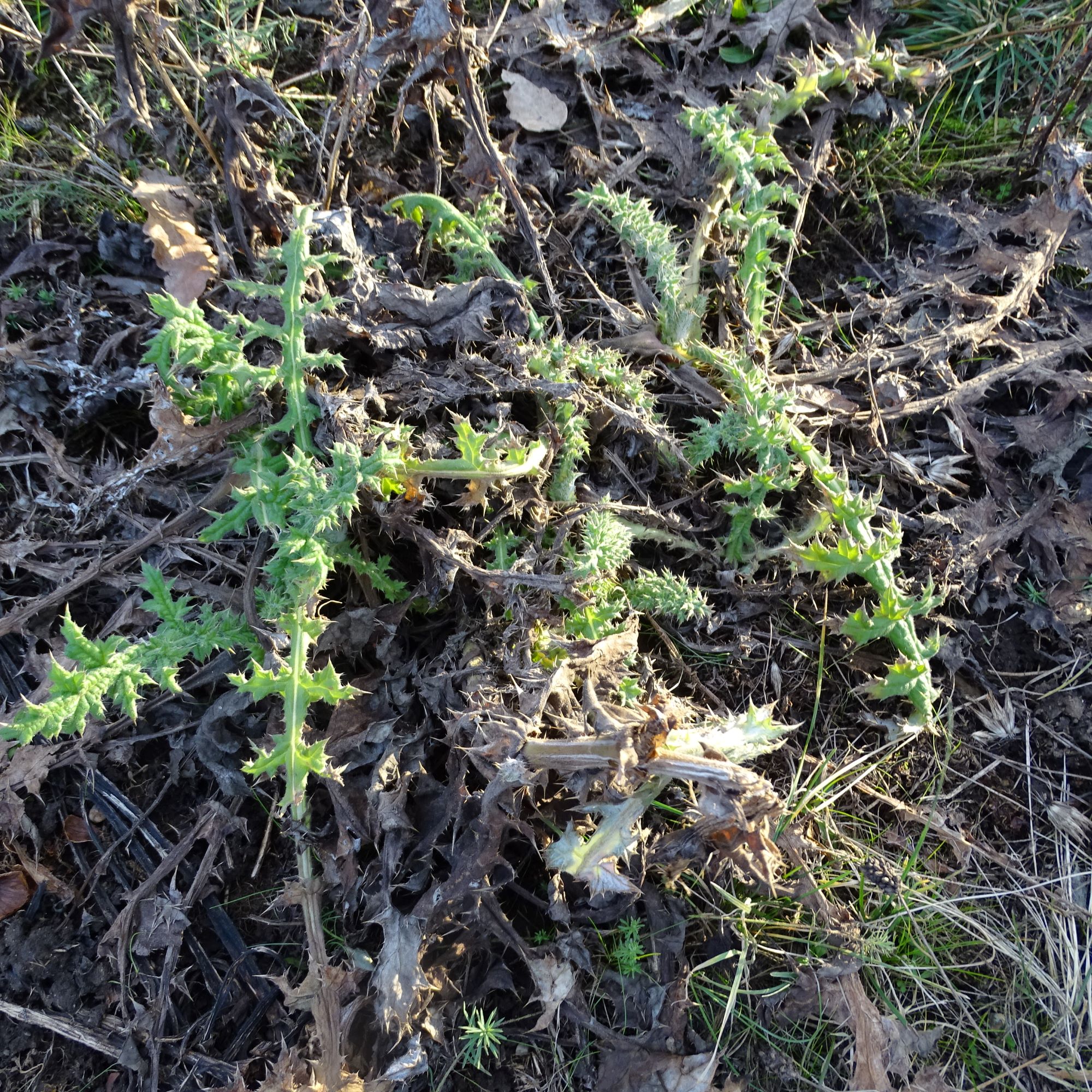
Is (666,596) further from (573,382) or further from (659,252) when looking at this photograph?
(659,252)

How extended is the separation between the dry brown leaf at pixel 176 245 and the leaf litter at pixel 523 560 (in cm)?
1

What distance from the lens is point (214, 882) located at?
2.37 meters

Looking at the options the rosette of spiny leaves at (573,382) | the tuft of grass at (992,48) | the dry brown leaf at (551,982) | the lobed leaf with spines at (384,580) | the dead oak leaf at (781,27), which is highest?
the dead oak leaf at (781,27)

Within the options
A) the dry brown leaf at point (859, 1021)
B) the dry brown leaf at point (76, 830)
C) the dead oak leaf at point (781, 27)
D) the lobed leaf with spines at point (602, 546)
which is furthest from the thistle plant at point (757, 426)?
the dry brown leaf at point (76, 830)

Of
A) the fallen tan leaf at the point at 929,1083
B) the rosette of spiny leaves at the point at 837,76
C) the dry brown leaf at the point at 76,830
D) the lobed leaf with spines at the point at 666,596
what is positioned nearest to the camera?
the fallen tan leaf at the point at 929,1083

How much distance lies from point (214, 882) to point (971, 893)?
2.29 m

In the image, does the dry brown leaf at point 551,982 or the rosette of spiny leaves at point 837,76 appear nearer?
the dry brown leaf at point 551,982

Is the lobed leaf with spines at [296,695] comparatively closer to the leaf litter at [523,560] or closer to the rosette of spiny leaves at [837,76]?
the leaf litter at [523,560]

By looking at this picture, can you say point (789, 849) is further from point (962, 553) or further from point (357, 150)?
point (357, 150)

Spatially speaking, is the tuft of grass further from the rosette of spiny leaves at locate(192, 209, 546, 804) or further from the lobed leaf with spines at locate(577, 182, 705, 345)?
the rosette of spiny leaves at locate(192, 209, 546, 804)

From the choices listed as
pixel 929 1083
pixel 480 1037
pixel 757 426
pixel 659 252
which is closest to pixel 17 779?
pixel 480 1037

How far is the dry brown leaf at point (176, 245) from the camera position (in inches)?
104

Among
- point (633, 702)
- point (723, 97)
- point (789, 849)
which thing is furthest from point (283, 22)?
point (789, 849)

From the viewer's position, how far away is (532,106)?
116 inches
